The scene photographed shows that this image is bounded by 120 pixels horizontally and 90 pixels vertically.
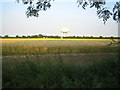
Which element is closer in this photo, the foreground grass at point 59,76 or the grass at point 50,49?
the foreground grass at point 59,76

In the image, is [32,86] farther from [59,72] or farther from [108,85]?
[108,85]

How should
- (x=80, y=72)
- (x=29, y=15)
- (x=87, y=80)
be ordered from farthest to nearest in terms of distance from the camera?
1. (x=29, y=15)
2. (x=80, y=72)
3. (x=87, y=80)

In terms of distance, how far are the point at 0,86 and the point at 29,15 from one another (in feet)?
10.4

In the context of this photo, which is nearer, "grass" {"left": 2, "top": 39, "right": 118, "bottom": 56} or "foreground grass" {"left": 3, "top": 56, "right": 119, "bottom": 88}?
"foreground grass" {"left": 3, "top": 56, "right": 119, "bottom": 88}

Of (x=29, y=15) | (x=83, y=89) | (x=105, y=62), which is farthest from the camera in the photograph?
(x=29, y=15)

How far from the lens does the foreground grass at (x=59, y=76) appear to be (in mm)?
5502

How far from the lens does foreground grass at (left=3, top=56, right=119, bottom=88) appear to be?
5.50 metres

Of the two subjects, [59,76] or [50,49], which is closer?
[59,76]

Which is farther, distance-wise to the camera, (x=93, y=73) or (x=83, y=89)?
(x=93, y=73)

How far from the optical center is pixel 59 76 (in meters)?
5.89

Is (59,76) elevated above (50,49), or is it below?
above

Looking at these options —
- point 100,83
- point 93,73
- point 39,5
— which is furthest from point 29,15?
point 100,83

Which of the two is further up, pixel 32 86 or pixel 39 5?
pixel 39 5

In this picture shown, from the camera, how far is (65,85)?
538 centimetres
